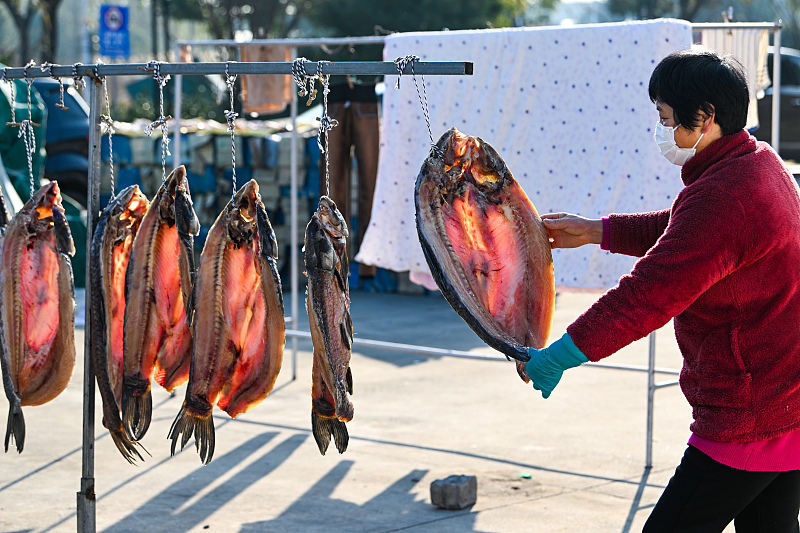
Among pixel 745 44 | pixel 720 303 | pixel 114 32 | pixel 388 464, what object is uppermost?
pixel 114 32

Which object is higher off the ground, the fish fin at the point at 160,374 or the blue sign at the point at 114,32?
the blue sign at the point at 114,32

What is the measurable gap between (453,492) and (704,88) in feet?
7.89

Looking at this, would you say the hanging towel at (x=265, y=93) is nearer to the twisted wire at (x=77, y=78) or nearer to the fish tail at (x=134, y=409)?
the twisted wire at (x=77, y=78)

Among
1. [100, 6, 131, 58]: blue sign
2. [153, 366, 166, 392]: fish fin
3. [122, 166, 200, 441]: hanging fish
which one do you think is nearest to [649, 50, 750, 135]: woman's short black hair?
[122, 166, 200, 441]: hanging fish

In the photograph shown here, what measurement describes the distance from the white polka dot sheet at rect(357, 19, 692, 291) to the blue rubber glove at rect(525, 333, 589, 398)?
7.83 ft

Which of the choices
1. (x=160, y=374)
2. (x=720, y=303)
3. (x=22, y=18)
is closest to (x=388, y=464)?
(x=160, y=374)

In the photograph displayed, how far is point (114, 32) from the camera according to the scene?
16.1 meters

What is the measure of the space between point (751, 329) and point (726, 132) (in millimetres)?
456

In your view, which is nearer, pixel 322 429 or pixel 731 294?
pixel 731 294

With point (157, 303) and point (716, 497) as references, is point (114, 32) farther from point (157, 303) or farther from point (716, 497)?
point (716, 497)

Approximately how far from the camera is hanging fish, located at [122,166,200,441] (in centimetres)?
290

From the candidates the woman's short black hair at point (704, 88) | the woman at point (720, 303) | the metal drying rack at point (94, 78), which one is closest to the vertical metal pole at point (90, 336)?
the metal drying rack at point (94, 78)

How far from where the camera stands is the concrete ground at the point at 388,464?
3.97 m

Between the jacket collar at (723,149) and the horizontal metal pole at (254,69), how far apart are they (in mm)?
676
